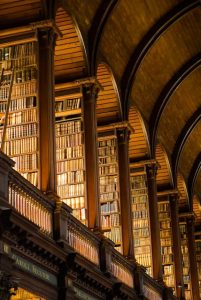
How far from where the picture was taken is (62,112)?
14742mm

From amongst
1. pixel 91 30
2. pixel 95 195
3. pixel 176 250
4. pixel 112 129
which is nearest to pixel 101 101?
pixel 112 129

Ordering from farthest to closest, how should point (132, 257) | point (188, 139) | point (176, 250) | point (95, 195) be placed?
point (188, 139)
point (176, 250)
point (132, 257)
point (95, 195)

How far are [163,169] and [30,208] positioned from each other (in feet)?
35.7

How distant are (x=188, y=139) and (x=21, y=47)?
38.0ft

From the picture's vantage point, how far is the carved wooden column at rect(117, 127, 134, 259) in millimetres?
16203

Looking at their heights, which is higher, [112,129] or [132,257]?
[112,129]

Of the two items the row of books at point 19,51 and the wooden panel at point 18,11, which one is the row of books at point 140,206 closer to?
the row of books at point 19,51

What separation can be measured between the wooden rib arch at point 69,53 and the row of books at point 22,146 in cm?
262

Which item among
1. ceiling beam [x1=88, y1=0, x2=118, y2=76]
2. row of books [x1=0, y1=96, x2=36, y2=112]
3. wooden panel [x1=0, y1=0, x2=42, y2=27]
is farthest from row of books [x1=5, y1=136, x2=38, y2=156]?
ceiling beam [x1=88, y1=0, x2=118, y2=76]

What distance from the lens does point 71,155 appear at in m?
14.6

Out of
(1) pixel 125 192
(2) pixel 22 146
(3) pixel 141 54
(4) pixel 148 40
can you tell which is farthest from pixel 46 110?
(4) pixel 148 40

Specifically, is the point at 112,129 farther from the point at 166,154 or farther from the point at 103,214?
the point at 166,154

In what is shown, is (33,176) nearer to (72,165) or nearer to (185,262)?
(72,165)

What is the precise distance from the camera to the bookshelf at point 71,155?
14.4 meters
